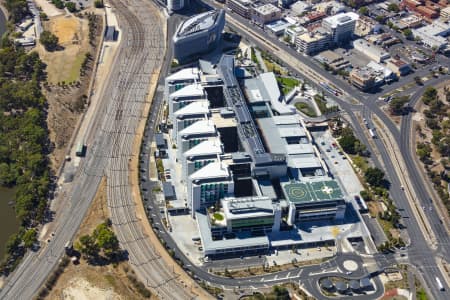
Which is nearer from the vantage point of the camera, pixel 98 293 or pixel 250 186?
pixel 98 293

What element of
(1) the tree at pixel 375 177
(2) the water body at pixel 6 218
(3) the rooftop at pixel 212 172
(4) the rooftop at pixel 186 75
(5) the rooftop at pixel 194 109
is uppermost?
(4) the rooftop at pixel 186 75

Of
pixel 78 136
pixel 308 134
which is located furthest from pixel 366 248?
pixel 78 136

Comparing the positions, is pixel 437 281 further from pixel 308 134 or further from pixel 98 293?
pixel 98 293

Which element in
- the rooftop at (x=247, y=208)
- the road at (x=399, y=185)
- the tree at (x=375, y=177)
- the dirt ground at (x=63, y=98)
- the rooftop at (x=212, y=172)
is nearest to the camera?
the rooftop at (x=247, y=208)

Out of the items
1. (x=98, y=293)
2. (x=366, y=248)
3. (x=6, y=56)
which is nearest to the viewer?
(x=98, y=293)

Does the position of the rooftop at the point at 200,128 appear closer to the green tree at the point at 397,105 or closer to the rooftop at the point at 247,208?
the rooftop at the point at 247,208

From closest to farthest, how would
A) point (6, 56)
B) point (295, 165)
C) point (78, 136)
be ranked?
point (295, 165) < point (78, 136) < point (6, 56)

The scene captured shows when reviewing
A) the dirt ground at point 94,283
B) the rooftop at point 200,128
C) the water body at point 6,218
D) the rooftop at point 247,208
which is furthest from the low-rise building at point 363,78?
the water body at point 6,218
